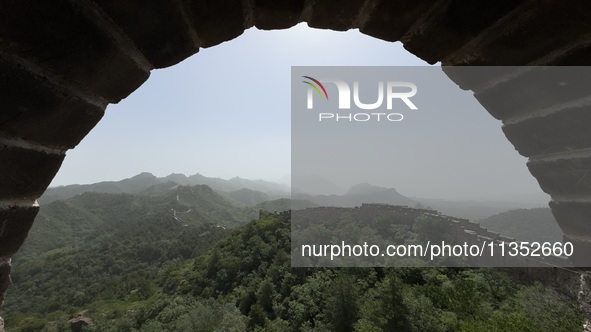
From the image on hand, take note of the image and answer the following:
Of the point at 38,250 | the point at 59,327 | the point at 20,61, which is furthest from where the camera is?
the point at 38,250

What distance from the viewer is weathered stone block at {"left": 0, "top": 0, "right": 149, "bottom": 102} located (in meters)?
0.60

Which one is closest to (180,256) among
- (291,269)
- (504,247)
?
(291,269)

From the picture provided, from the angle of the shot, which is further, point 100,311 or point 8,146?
point 100,311

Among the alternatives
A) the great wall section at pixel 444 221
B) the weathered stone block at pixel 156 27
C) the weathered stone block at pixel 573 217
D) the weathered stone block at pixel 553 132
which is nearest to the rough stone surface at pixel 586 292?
the weathered stone block at pixel 573 217

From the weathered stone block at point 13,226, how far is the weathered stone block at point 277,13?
88cm

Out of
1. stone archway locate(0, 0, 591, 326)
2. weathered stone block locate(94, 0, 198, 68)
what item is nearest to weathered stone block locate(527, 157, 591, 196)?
stone archway locate(0, 0, 591, 326)

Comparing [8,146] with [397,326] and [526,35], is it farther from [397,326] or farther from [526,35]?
[397,326]

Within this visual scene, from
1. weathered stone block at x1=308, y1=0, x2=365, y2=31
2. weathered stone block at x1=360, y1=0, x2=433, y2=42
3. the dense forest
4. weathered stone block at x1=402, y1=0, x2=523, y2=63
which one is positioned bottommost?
the dense forest

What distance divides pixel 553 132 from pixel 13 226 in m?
1.68

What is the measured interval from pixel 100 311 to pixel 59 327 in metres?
4.55

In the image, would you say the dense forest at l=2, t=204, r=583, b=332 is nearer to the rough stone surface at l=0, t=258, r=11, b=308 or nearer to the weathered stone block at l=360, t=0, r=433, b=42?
the weathered stone block at l=360, t=0, r=433, b=42

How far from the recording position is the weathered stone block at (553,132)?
35.9 inches

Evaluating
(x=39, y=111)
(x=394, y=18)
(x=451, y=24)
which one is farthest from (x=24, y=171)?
(x=451, y=24)

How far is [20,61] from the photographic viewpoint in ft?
2.08
